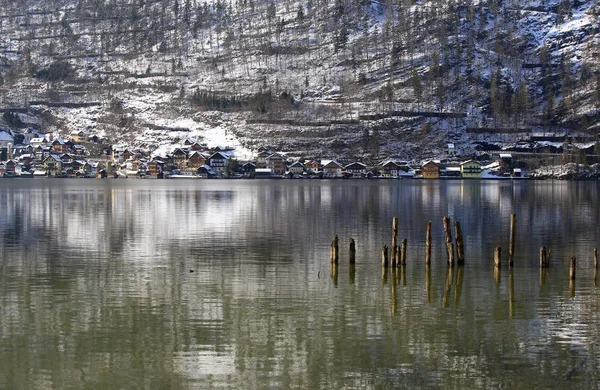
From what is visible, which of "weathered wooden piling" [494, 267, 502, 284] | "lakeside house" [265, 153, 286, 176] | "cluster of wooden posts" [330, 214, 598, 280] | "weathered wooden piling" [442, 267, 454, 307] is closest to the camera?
"weathered wooden piling" [442, 267, 454, 307]

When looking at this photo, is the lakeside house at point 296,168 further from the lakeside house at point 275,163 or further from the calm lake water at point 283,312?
the calm lake water at point 283,312

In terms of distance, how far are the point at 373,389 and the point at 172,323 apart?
8.67 meters

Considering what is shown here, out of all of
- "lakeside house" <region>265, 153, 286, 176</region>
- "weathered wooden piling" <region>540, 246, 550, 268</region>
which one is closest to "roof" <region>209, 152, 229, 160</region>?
"lakeside house" <region>265, 153, 286, 176</region>

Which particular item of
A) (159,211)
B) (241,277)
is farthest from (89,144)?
(241,277)

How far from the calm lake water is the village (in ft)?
386

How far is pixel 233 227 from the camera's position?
56.0m

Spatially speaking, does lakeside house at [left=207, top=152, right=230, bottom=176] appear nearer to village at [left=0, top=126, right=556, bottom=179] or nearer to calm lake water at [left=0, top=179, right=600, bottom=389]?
village at [left=0, top=126, right=556, bottom=179]

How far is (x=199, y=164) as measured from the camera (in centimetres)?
18238

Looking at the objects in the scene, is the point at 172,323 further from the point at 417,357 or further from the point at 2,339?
the point at 417,357

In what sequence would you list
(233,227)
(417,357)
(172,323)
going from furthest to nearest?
(233,227) < (172,323) < (417,357)

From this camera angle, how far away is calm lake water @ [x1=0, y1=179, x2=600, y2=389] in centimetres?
2025

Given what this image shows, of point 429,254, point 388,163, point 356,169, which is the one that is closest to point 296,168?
point 356,169

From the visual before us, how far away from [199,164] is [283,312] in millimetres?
157360

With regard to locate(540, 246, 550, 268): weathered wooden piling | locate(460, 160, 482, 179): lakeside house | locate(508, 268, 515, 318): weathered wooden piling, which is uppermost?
locate(460, 160, 482, 179): lakeside house
